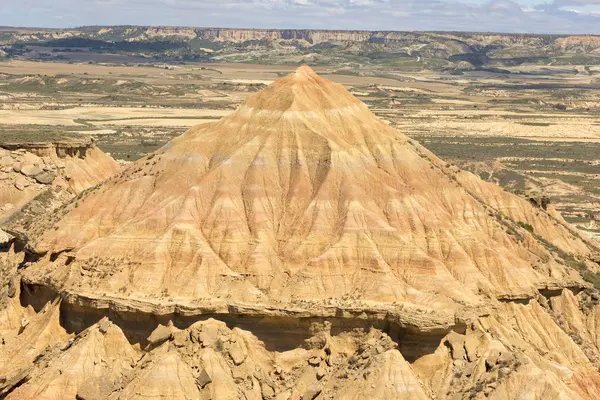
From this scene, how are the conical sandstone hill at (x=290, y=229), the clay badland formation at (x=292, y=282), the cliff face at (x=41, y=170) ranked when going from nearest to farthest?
the clay badland formation at (x=292, y=282)
the conical sandstone hill at (x=290, y=229)
the cliff face at (x=41, y=170)

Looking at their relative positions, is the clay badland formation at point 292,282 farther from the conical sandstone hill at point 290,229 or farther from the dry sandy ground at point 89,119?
the dry sandy ground at point 89,119

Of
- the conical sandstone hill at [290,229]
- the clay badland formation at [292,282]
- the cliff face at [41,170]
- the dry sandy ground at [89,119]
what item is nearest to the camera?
the clay badland formation at [292,282]

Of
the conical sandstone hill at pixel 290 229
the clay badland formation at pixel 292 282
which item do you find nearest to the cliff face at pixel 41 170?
the clay badland formation at pixel 292 282

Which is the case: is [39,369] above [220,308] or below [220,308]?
below

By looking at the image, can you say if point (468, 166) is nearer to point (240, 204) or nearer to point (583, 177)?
point (583, 177)

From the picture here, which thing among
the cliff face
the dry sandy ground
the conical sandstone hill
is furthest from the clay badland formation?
the dry sandy ground

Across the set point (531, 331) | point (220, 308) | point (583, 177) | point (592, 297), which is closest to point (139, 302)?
point (220, 308)

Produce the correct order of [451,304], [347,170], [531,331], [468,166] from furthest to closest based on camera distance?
1. [468,166]
2. [347,170]
3. [531,331]
4. [451,304]
